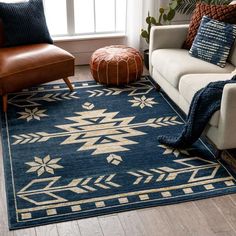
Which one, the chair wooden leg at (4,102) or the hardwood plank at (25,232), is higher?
the chair wooden leg at (4,102)

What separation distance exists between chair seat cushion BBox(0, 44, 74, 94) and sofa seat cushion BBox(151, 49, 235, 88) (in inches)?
30.1

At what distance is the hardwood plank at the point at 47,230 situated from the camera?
7.84 feet

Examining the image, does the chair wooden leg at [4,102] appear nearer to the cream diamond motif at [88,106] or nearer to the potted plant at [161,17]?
the cream diamond motif at [88,106]

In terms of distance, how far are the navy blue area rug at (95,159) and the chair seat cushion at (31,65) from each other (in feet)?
0.70

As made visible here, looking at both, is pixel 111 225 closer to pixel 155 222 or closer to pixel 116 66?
pixel 155 222

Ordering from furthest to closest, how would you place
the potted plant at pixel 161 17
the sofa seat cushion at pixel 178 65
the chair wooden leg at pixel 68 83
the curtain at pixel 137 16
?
the curtain at pixel 137 16, the potted plant at pixel 161 17, the chair wooden leg at pixel 68 83, the sofa seat cushion at pixel 178 65

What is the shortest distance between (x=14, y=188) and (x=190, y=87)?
54.2 inches

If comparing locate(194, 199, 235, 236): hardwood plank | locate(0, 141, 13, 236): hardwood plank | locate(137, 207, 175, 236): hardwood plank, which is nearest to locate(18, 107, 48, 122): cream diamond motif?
locate(0, 141, 13, 236): hardwood plank

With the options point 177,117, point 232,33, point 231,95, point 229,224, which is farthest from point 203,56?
point 229,224

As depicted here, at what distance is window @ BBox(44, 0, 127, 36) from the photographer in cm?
451

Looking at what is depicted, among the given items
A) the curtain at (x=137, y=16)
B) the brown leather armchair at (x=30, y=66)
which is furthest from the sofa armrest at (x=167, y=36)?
the brown leather armchair at (x=30, y=66)

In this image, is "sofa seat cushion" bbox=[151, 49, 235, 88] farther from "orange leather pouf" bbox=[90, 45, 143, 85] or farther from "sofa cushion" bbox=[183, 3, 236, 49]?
"orange leather pouf" bbox=[90, 45, 143, 85]

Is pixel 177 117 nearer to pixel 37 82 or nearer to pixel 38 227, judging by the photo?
pixel 37 82

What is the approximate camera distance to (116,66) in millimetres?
4035
